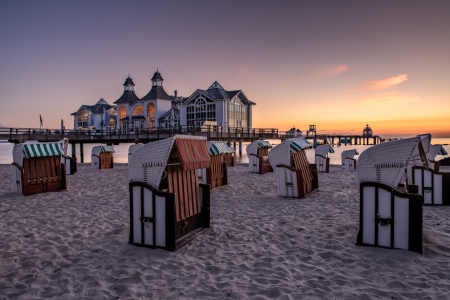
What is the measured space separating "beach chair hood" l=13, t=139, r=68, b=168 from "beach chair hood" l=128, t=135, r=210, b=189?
6.68 meters

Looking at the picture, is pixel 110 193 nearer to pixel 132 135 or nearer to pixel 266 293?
pixel 266 293

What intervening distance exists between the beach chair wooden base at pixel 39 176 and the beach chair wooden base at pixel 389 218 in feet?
33.3

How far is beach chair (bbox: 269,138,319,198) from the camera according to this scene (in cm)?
861

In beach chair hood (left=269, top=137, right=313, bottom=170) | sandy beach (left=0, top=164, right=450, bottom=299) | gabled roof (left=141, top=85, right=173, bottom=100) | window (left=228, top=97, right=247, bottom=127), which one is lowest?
sandy beach (left=0, top=164, right=450, bottom=299)

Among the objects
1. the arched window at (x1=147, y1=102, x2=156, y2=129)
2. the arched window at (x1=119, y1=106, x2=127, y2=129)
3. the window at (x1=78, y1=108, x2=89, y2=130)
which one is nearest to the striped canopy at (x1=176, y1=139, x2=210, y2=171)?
the arched window at (x1=147, y1=102, x2=156, y2=129)

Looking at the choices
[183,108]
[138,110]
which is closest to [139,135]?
[183,108]

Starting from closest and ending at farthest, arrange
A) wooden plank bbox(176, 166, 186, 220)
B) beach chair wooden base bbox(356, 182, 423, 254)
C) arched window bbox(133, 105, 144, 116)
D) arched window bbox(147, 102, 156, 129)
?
beach chair wooden base bbox(356, 182, 423, 254) → wooden plank bbox(176, 166, 186, 220) → arched window bbox(147, 102, 156, 129) → arched window bbox(133, 105, 144, 116)

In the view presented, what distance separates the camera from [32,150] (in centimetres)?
930

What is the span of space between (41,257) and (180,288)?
2521mm

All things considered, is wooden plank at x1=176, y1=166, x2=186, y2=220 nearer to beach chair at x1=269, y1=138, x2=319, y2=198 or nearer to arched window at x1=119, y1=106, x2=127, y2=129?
beach chair at x1=269, y1=138, x2=319, y2=198

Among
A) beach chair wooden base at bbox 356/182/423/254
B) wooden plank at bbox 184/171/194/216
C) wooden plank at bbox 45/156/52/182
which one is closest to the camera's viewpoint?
beach chair wooden base at bbox 356/182/423/254

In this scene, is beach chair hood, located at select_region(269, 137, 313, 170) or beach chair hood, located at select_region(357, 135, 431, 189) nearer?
beach chair hood, located at select_region(357, 135, 431, 189)

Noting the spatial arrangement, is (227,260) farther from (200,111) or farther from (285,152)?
(200,111)

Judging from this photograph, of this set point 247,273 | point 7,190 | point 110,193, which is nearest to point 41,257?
point 247,273
